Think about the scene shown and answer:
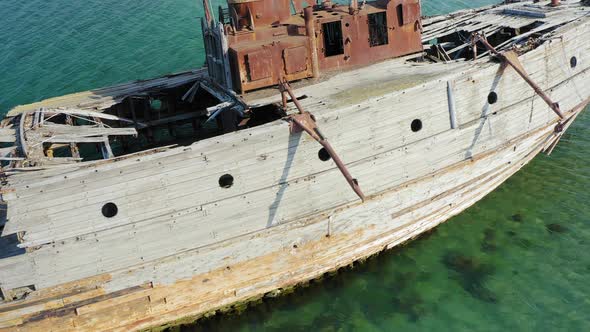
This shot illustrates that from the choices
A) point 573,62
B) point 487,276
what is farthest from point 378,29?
point 487,276

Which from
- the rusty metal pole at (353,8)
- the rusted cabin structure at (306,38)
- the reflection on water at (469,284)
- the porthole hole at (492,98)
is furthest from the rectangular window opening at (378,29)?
the reflection on water at (469,284)

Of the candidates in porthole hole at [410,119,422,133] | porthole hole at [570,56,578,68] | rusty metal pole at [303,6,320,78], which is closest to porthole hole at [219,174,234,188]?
rusty metal pole at [303,6,320,78]

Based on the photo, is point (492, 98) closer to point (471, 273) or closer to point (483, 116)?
point (483, 116)

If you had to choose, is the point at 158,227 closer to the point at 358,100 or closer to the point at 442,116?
the point at 358,100

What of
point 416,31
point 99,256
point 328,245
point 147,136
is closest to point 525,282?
point 328,245

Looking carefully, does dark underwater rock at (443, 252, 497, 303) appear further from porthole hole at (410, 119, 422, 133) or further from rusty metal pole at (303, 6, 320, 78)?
rusty metal pole at (303, 6, 320, 78)

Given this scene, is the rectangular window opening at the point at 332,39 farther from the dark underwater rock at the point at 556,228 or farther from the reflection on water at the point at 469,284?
the dark underwater rock at the point at 556,228
